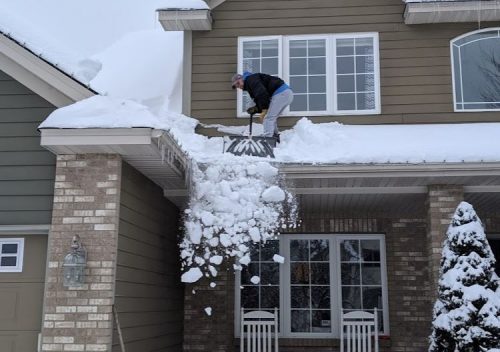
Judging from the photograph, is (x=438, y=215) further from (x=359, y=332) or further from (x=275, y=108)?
(x=275, y=108)

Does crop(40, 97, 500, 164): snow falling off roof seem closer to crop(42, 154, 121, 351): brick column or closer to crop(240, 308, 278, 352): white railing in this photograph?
crop(42, 154, 121, 351): brick column

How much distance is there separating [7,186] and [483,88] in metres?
6.12

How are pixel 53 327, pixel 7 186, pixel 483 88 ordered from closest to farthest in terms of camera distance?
pixel 53 327, pixel 7 186, pixel 483 88

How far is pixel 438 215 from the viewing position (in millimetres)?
7340

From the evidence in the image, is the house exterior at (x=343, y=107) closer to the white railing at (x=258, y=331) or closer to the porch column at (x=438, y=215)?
the white railing at (x=258, y=331)

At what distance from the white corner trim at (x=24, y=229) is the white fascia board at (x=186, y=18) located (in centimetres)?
358

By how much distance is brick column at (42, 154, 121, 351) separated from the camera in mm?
5961

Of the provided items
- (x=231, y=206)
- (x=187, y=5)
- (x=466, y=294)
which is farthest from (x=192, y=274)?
(x=187, y=5)

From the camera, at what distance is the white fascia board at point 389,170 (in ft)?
22.7

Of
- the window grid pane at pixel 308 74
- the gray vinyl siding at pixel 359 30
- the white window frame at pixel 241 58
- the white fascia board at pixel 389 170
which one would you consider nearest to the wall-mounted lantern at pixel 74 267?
the white fascia board at pixel 389 170

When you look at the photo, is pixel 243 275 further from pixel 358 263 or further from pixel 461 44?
pixel 461 44

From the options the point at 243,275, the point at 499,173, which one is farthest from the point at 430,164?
the point at 243,275

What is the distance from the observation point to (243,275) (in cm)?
944

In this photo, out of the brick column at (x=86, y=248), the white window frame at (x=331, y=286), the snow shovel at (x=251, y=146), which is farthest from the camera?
the white window frame at (x=331, y=286)
